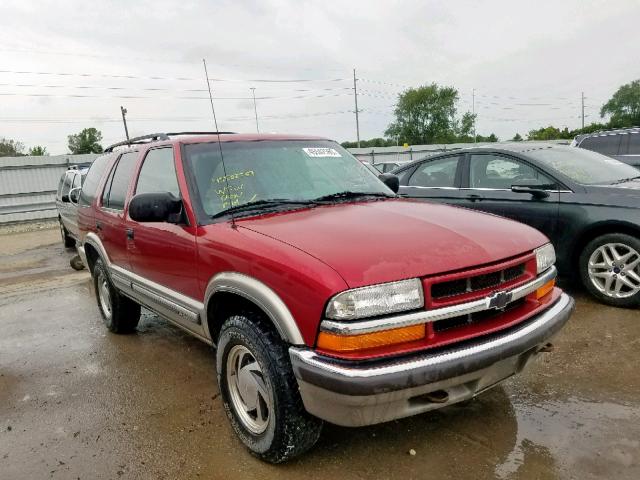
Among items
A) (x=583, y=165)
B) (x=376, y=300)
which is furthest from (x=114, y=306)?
(x=583, y=165)

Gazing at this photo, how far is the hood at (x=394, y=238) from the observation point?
2146 mm

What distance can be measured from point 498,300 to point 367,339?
2.32ft

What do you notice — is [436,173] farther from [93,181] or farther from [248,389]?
[248,389]

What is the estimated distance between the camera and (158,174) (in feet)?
11.6

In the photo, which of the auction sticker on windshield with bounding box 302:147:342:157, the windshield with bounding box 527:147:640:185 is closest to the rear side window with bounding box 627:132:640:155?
the windshield with bounding box 527:147:640:185

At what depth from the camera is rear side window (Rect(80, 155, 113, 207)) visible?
15.7 feet

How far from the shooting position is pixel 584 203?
4.71 metres

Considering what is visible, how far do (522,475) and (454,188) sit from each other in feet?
13.3

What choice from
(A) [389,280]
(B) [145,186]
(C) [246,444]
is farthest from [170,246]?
(A) [389,280]

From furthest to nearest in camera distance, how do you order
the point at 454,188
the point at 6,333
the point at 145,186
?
the point at 454,188 → the point at 6,333 → the point at 145,186

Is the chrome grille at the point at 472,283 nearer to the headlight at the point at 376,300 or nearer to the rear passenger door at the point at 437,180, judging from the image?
the headlight at the point at 376,300

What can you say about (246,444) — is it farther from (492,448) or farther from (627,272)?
(627,272)

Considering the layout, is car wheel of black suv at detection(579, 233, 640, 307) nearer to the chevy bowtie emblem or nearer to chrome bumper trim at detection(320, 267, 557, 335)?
the chevy bowtie emblem

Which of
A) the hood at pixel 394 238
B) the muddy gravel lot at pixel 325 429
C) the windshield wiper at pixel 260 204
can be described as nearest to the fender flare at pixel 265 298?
the hood at pixel 394 238
